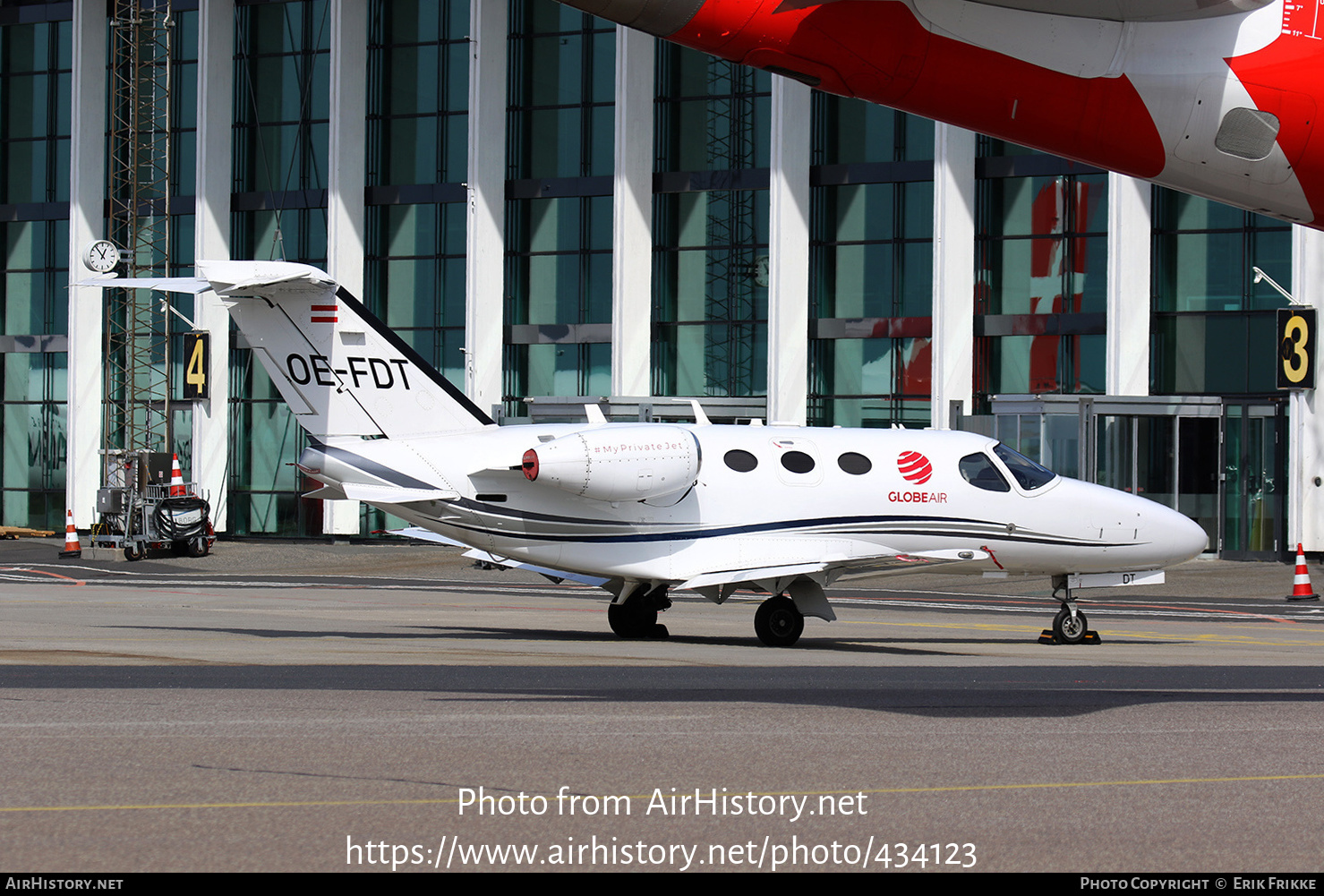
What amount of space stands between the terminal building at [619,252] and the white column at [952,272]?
0.09 metres

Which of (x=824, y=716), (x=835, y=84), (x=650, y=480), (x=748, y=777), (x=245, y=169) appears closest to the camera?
(x=748, y=777)

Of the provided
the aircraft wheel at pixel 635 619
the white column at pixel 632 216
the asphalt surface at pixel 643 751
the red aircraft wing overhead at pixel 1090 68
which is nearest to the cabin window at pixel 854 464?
the asphalt surface at pixel 643 751

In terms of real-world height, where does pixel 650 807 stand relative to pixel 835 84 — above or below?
below

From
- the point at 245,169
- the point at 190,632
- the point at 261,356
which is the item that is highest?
the point at 245,169

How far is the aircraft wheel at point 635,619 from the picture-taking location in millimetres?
19812

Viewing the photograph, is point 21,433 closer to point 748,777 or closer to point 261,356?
point 261,356

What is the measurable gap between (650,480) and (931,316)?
30.0 m

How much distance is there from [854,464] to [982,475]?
1731mm

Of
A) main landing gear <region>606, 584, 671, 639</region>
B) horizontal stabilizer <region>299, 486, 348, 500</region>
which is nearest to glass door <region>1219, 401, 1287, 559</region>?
main landing gear <region>606, 584, 671, 639</region>

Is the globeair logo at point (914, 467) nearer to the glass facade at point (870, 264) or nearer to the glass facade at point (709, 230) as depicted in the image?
the glass facade at point (870, 264)

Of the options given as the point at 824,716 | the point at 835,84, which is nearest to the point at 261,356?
the point at 824,716

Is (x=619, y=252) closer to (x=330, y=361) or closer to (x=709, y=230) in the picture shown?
(x=709, y=230)

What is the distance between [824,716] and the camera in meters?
11.0
